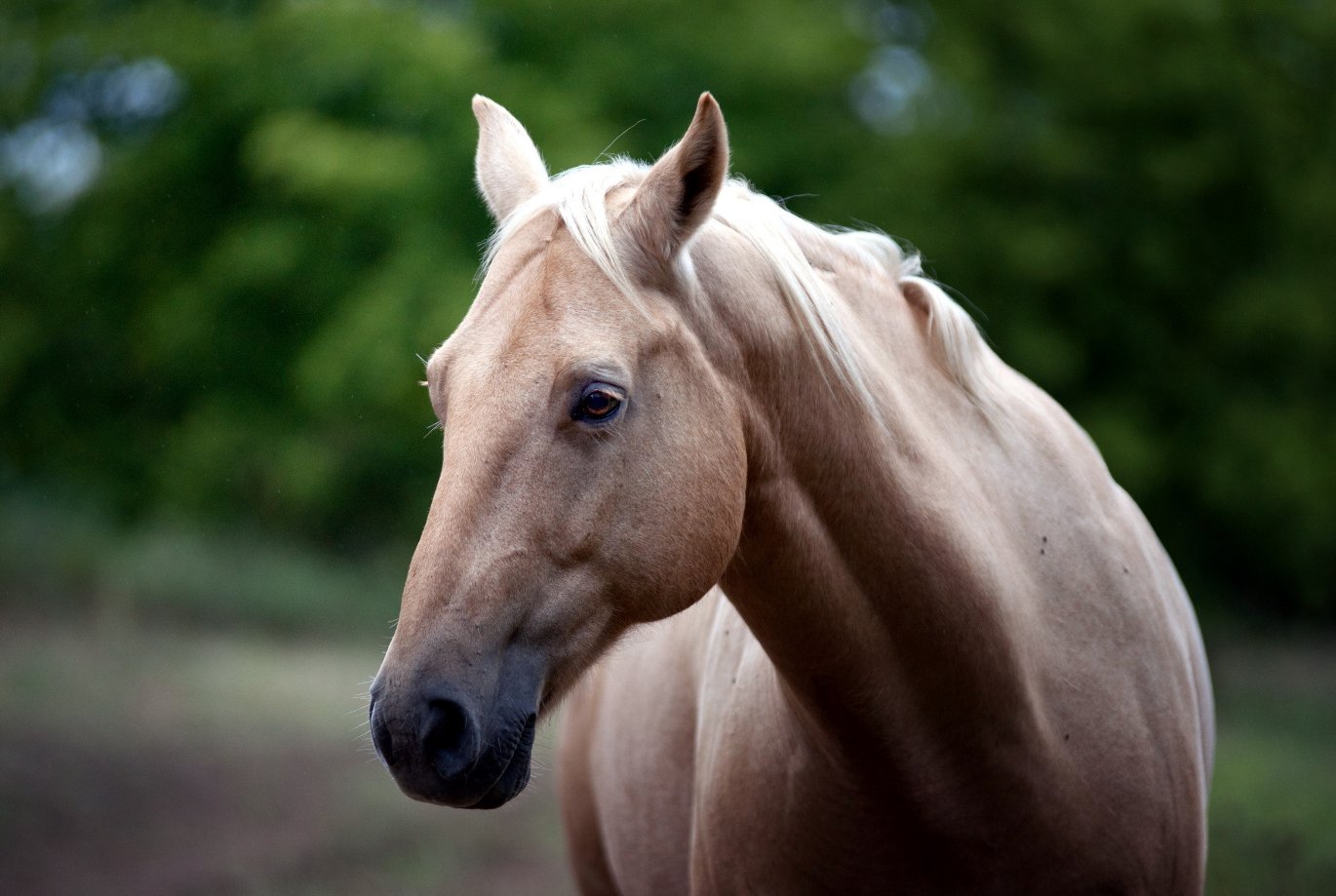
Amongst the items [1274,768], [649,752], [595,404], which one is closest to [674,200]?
[595,404]

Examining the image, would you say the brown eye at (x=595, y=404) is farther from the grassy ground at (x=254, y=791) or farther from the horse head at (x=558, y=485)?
Answer: the grassy ground at (x=254, y=791)

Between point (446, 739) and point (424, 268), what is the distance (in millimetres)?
7377

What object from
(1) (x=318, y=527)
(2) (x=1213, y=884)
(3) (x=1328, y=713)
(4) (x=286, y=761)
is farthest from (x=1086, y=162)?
(4) (x=286, y=761)

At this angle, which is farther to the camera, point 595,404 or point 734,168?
point 734,168

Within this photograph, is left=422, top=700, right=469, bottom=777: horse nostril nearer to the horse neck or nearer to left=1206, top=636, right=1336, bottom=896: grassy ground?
the horse neck

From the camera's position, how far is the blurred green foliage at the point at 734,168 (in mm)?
9617

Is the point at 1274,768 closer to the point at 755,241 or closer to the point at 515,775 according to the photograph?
the point at 755,241

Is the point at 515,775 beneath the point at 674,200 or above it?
beneath

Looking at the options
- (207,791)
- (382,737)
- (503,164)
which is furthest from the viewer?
(207,791)

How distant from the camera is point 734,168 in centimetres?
988

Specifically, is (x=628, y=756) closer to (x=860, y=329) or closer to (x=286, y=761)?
(x=860, y=329)

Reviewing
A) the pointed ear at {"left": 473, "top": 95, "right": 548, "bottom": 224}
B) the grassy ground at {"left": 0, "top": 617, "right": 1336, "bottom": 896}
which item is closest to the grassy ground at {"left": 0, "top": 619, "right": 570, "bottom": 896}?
the grassy ground at {"left": 0, "top": 617, "right": 1336, "bottom": 896}

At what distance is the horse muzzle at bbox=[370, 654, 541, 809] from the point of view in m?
1.85

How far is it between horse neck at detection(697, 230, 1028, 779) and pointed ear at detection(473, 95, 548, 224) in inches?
19.8
